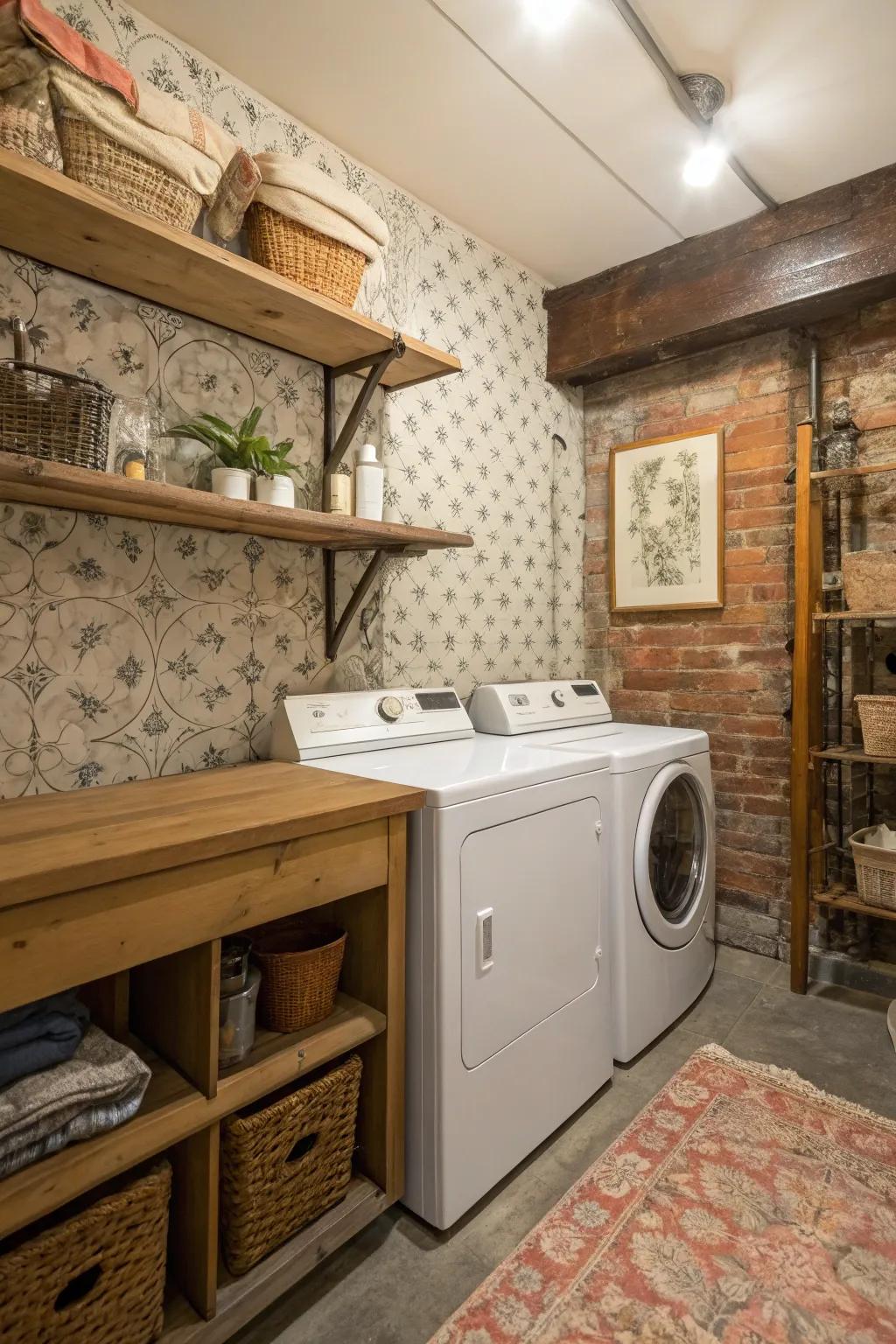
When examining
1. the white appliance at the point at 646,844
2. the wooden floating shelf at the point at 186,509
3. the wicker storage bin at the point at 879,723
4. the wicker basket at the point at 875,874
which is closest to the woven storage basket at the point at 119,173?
the wooden floating shelf at the point at 186,509

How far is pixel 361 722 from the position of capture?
1.95 metres

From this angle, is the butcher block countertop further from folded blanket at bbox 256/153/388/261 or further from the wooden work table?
folded blanket at bbox 256/153/388/261

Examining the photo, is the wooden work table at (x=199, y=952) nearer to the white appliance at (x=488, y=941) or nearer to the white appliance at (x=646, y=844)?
the white appliance at (x=488, y=941)

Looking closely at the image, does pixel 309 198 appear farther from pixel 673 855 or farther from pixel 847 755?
pixel 847 755

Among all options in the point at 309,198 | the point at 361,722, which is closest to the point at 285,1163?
the point at 361,722

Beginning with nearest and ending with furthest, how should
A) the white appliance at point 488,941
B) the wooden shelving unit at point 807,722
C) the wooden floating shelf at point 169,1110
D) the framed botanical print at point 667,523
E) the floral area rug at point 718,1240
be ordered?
the wooden floating shelf at point 169,1110
the floral area rug at point 718,1240
the white appliance at point 488,941
the wooden shelving unit at point 807,722
the framed botanical print at point 667,523

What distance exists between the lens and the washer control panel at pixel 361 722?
1823 millimetres

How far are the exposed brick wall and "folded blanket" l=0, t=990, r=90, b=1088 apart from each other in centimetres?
232

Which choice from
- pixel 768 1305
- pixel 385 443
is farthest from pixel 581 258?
pixel 768 1305

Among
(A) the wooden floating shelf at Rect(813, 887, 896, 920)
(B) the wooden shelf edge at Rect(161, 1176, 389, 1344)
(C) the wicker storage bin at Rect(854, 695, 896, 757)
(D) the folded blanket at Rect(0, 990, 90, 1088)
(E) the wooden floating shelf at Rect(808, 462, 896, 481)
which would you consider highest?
(E) the wooden floating shelf at Rect(808, 462, 896, 481)

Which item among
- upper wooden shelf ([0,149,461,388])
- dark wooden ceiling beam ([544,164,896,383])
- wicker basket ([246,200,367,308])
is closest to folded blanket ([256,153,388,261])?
wicker basket ([246,200,367,308])

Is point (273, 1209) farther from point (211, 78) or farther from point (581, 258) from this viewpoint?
point (581, 258)

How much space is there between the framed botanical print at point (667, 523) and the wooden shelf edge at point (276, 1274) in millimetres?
2226

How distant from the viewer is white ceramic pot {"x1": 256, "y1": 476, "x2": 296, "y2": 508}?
63.8 inches
